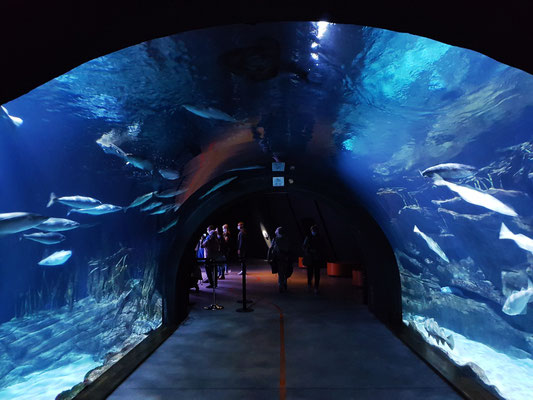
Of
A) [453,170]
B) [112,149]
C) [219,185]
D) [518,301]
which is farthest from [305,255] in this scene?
[112,149]

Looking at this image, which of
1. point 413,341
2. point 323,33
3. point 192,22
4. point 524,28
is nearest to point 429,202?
point 413,341

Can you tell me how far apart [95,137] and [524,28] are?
4.90 metres

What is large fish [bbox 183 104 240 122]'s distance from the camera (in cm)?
498

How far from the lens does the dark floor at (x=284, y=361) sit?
4.79 meters

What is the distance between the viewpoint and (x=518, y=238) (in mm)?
5695

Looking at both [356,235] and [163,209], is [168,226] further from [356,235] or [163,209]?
[356,235]

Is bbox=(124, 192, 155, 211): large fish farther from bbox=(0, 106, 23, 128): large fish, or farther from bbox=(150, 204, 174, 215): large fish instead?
bbox=(0, 106, 23, 128): large fish

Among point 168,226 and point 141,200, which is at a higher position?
point 141,200

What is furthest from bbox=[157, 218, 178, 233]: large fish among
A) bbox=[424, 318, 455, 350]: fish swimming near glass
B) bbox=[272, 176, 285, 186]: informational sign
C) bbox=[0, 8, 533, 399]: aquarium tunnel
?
bbox=[424, 318, 455, 350]: fish swimming near glass

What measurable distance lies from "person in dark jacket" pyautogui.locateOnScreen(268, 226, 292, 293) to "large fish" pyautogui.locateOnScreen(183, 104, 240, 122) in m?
6.81

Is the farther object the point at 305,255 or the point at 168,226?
the point at 305,255

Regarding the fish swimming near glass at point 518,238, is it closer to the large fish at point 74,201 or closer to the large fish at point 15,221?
the large fish at point 74,201

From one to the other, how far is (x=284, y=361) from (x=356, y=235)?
4773mm

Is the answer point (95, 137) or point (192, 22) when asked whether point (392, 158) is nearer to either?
point (95, 137)
